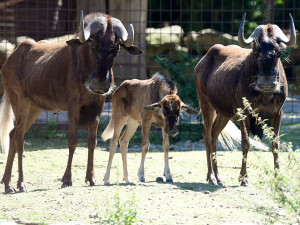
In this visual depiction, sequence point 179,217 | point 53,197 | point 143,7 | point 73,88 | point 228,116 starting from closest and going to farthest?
point 179,217
point 53,197
point 73,88
point 228,116
point 143,7

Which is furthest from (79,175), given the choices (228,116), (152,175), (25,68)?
(228,116)

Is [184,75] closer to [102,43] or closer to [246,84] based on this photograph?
[246,84]

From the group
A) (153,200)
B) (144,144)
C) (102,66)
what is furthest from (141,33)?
(153,200)

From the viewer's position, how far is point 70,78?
8836 millimetres

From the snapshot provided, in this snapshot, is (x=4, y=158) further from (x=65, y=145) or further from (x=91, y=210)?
(x=91, y=210)

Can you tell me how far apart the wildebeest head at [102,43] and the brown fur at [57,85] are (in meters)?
0.01

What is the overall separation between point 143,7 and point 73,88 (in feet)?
30.1

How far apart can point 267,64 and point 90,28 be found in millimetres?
2449

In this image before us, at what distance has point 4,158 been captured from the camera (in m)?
11.5

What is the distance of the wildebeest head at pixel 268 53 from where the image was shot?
8617 mm

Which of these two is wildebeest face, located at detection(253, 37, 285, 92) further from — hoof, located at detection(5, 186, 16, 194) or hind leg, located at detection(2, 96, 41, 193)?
hoof, located at detection(5, 186, 16, 194)

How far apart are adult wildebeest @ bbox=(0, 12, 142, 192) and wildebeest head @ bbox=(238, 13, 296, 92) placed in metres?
1.72

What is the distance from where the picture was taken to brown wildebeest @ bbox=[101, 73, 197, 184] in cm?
910

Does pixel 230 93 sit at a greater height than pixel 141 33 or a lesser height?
lesser
